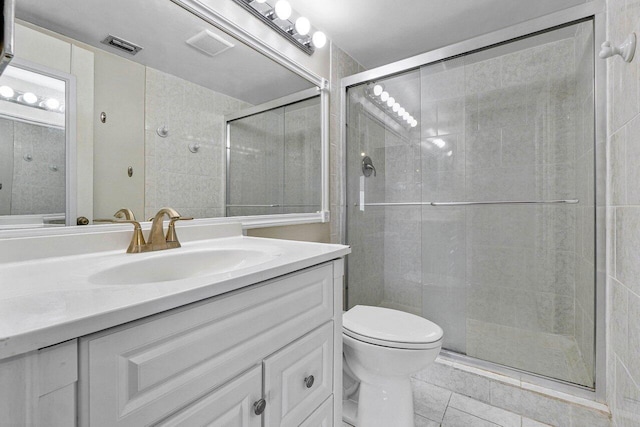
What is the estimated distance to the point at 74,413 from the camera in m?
0.38

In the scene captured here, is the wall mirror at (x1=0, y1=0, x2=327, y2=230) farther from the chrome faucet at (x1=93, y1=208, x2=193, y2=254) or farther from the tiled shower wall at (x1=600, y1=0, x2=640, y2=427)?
the tiled shower wall at (x1=600, y1=0, x2=640, y2=427)

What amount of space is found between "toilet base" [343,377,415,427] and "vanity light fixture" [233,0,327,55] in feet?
5.63

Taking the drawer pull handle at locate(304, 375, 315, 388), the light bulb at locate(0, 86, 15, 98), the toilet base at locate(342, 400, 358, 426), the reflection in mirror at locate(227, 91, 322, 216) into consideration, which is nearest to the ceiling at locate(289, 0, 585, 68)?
the reflection in mirror at locate(227, 91, 322, 216)

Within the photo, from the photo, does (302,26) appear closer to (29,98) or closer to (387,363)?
(29,98)

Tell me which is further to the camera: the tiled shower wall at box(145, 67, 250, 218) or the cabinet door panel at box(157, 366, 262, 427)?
the tiled shower wall at box(145, 67, 250, 218)

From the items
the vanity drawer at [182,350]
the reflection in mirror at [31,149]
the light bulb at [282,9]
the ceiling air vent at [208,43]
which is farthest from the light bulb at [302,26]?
the vanity drawer at [182,350]

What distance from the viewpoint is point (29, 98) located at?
77 cm

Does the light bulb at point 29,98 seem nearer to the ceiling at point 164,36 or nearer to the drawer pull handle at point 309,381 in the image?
the ceiling at point 164,36

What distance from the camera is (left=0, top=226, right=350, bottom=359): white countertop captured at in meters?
0.35

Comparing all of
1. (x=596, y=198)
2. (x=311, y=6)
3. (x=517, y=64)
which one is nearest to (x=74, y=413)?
(x=596, y=198)

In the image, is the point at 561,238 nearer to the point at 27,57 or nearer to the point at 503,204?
the point at 503,204

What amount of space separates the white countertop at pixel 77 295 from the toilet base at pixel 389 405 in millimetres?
721

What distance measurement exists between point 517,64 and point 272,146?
146cm

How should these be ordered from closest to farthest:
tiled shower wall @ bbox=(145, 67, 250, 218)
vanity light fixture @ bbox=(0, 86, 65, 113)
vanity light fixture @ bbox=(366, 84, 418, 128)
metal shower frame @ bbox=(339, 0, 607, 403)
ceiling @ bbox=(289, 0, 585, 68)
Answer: vanity light fixture @ bbox=(0, 86, 65, 113), tiled shower wall @ bbox=(145, 67, 250, 218), metal shower frame @ bbox=(339, 0, 607, 403), ceiling @ bbox=(289, 0, 585, 68), vanity light fixture @ bbox=(366, 84, 418, 128)
